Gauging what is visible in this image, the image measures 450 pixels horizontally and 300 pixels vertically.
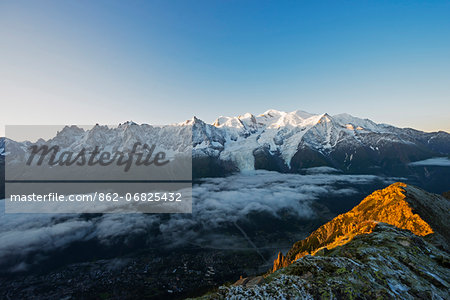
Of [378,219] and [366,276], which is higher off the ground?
[366,276]

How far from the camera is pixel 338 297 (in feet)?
38.3

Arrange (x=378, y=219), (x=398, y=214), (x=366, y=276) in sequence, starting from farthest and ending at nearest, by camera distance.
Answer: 1. (x=378, y=219)
2. (x=398, y=214)
3. (x=366, y=276)

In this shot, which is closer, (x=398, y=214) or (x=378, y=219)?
(x=398, y=214)

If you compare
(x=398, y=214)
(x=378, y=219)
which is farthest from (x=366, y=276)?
(x=378, y=219)

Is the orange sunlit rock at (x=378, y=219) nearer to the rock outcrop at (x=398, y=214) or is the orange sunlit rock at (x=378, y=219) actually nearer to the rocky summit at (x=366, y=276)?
the rock outcrop at (x=398, y=214)

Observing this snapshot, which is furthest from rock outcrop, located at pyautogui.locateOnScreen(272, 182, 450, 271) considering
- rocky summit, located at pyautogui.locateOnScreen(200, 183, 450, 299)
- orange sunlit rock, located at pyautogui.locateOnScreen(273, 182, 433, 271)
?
rocky summit, located at pyautogui.locateOnScreen(200, 183, 450, 299)

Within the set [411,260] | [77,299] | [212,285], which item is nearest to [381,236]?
[411,260]

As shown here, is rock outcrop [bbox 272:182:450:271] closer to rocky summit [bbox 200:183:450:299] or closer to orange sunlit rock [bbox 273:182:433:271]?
orange sunlit rock [bbox 273:182:433:271]

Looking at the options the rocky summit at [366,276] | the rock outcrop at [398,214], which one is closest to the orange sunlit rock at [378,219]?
the rock outcrop at [398,214]


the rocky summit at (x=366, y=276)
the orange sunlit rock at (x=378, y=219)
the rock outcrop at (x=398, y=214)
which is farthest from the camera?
the rock outcrop at (x=398, y=214)

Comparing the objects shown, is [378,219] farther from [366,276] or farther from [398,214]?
[366,276]

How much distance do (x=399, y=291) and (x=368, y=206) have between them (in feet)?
244

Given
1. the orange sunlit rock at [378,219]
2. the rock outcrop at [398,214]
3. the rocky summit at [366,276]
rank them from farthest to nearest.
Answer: the rock outcrop at [398,214], the orange sunlit rock at [378,219], the rocky summit at [366,276]

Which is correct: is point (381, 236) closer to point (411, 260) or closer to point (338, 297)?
point (411, 260)
